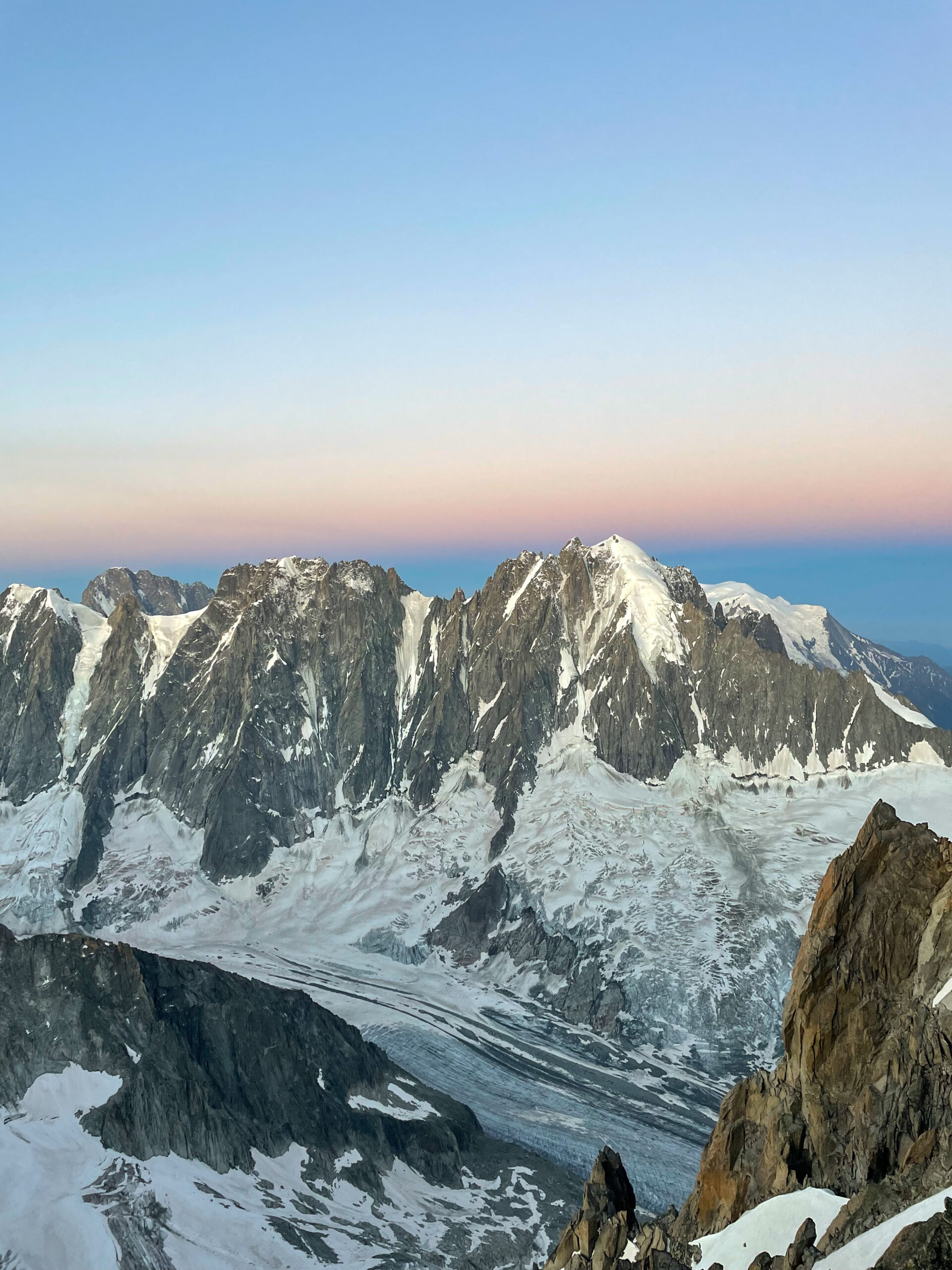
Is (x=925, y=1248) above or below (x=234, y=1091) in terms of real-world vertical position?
above

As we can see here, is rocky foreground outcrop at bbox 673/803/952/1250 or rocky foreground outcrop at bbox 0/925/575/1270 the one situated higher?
rocky foreground outcrop at bbox 673/803/952/1250

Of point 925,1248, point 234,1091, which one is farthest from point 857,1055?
point 234,1091

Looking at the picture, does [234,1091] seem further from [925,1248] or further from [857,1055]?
[925,1248]

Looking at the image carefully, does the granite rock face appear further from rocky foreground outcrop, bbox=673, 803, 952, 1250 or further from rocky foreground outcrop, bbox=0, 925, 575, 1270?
rocky foreground outcrop, bbox=0, 925, 575, 1270

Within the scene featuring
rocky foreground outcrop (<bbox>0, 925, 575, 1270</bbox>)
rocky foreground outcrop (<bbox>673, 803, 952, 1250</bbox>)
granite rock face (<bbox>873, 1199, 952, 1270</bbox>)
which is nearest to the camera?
granite rock face (<bbox>873, 1199, 952, 1270</bbox>)

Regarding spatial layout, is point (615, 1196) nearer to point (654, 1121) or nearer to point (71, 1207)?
point (71, 1207)

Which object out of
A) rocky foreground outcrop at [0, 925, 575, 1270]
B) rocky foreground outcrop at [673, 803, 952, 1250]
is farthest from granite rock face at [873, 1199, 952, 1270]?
rocky foreground outcrop at [0, 925, 575, 1270]

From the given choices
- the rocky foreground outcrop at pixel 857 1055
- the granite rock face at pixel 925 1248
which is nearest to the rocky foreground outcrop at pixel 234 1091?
the rocky foreground outcrop at pixel 857 1055

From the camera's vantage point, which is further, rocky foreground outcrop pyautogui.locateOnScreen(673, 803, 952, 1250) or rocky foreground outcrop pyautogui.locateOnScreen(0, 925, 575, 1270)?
rocky foreground outcrop pyautogui.locateOnScreen(0, 925, 575, 1270)

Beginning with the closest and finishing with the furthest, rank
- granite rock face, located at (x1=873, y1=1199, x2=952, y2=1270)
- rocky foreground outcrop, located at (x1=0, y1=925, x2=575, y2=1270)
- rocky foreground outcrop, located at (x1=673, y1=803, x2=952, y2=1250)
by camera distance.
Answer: granite rock face, located at (x1=873, y1=1199, x2=952, y2=1270) < rocky foreground outcrop, located at (x1=673, y1=803, x2=952, y2=1250) < rocky foreground outcrop, located at (x1=0, y1=925, x2=575, y2=1270)
